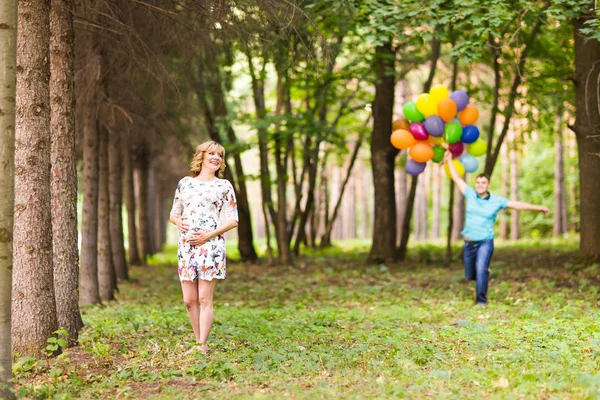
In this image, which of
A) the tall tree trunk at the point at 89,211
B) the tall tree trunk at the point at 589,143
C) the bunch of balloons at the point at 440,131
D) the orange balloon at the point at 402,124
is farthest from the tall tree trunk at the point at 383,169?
the tall tree trunk at the point at 89,211

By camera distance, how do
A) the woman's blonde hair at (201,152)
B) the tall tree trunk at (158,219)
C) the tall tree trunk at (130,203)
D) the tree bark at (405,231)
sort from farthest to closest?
the tall tree trunk at (158,219) → the tall tree trunk at (130,203) → the tree bark at (405,231) → the woman's blonde hair at (201,152)

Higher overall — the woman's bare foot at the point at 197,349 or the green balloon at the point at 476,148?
the green balloon at the point at 476,148

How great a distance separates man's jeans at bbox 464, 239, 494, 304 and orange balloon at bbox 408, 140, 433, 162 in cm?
160

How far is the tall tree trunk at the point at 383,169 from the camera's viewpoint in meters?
15.9

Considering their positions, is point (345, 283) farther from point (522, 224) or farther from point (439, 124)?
point (522, 224)

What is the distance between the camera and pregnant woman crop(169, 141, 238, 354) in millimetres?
6305

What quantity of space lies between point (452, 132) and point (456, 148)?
0.37m

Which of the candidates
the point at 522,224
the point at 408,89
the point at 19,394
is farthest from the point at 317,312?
the point at 522,224

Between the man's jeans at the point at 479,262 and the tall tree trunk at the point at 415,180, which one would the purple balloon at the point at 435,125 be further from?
the tall tree trunk at the point at 415,180

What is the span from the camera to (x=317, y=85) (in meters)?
16.4

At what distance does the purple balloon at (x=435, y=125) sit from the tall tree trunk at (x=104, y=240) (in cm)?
624

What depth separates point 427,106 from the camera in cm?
1039

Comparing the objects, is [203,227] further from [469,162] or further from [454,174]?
[469,162]

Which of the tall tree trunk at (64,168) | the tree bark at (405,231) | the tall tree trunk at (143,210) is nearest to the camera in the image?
the tall tree trunk at (64,168)
